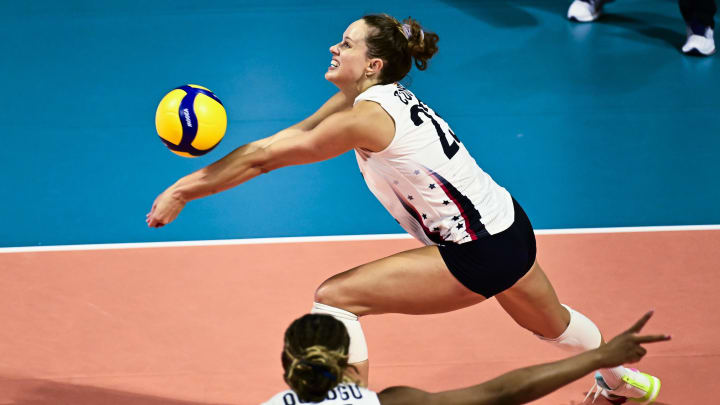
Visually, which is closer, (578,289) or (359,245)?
(578,289)

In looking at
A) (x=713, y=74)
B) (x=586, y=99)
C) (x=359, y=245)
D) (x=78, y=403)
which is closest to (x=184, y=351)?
(x=78, y=403)

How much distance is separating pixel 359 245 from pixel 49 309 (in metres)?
2.05

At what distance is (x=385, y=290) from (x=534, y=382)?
98 centimetres

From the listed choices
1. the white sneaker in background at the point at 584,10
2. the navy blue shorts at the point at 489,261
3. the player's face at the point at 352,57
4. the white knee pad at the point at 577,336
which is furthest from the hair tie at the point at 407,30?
the white sneaker in background at the point at 584,10

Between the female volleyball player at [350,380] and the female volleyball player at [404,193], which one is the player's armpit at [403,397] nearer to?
the female volleyball player at [350,380]

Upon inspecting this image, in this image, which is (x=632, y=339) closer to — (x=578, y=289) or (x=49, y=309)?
(x=578, y=289)

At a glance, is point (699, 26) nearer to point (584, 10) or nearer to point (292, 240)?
point (584, 10)

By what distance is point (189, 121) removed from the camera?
4.11 meters

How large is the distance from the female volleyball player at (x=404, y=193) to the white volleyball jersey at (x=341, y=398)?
3.11ft

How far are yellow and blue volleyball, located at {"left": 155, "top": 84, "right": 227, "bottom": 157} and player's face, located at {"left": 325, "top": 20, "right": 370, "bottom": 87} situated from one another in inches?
22.5

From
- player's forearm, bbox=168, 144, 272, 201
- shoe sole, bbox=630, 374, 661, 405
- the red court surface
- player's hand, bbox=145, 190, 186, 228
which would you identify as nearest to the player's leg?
player's forearm, bbox=168, 144, 272, 201

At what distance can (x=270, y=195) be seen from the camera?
706cm

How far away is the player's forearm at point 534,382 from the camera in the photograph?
299cm

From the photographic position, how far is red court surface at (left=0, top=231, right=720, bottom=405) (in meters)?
4.88
